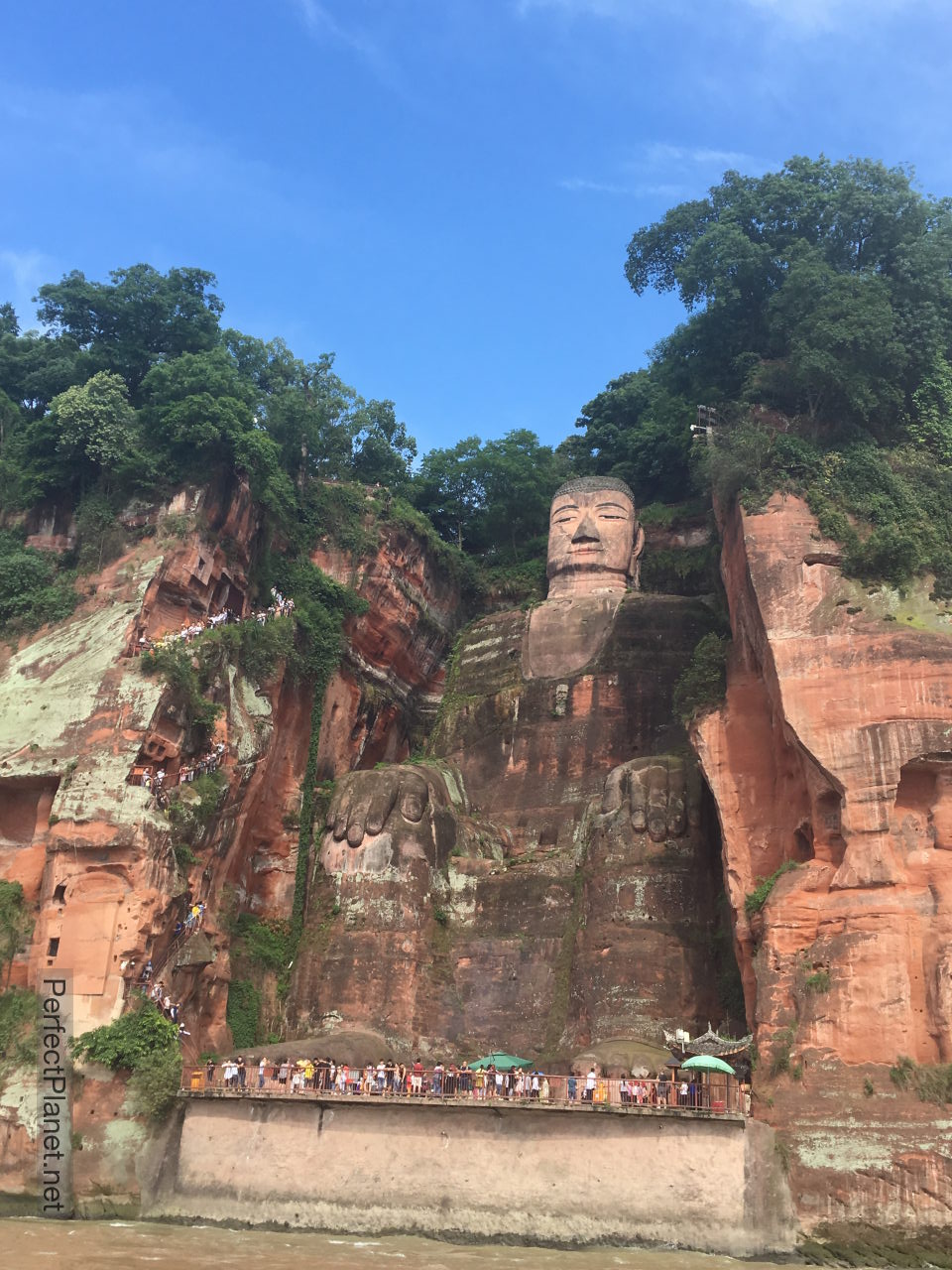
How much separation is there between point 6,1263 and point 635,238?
104ft

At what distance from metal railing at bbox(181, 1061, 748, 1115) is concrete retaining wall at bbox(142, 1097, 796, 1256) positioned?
178mm

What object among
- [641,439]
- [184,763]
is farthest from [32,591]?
[641,439]

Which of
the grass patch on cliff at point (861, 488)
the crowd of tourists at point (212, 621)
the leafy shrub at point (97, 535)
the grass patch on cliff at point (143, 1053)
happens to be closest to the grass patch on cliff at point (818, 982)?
the grass patch on cliff at point (861, 488)

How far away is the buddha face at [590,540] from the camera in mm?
34719

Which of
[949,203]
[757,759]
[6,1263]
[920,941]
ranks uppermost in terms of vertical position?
[949,203]

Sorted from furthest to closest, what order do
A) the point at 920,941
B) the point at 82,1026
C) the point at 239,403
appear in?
the point at 239,403 < the point at 82,1026 < the point at 920,941

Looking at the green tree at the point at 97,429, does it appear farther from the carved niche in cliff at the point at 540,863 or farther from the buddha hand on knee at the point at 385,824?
the buddha hand on knee at the point at 385,824

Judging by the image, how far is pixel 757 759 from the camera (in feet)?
79.0

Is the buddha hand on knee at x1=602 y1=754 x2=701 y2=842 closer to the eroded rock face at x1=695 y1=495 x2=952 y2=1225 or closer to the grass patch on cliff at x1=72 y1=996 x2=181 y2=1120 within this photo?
the eroded rock face at x1=695 y1=495 x2=952 y2=1225

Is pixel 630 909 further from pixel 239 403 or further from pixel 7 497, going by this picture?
pixel 7 497

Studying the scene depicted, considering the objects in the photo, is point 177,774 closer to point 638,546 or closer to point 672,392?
point 638,546

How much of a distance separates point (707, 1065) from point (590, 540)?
18.2 metres

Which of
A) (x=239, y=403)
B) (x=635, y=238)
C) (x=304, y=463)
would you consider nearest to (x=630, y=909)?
(x=239, y=403)

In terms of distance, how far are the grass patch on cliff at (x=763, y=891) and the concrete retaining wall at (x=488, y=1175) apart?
4027 millimetres
